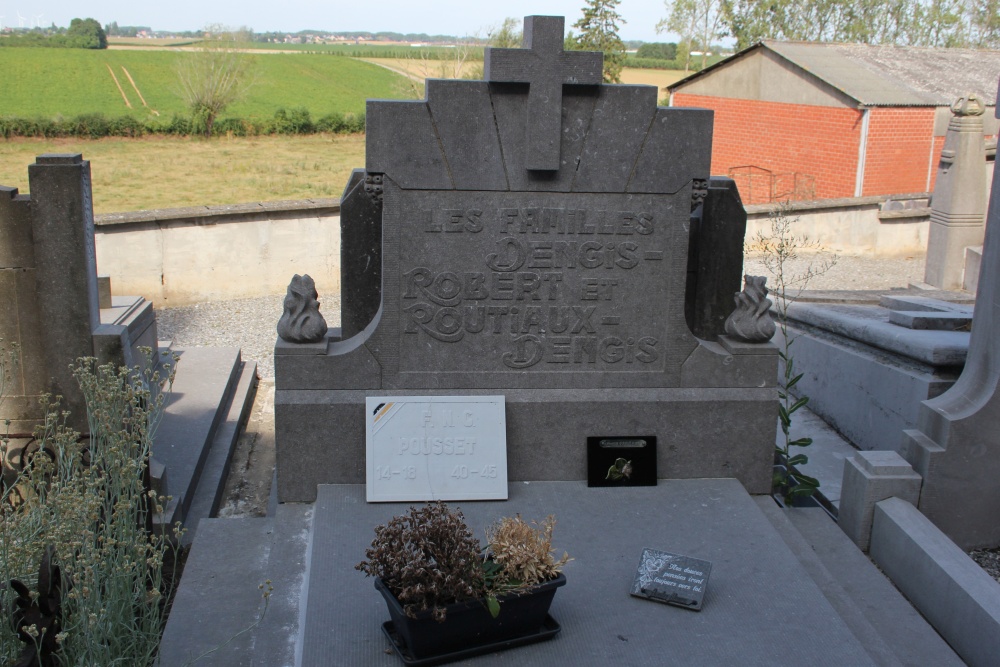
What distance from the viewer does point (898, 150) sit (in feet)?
76.4

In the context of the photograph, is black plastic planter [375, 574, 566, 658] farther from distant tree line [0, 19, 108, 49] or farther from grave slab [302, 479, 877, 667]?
distant tree line [0, 19, 108, 49]

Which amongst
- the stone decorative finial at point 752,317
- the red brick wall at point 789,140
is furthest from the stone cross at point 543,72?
the red brick wall at point 789,140

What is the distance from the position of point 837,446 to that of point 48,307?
559 centimetres

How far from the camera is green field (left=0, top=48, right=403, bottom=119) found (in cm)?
4050

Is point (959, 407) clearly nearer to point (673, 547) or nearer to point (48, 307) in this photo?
point (673, 547)

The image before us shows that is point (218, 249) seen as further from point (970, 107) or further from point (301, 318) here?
point (970, 107)

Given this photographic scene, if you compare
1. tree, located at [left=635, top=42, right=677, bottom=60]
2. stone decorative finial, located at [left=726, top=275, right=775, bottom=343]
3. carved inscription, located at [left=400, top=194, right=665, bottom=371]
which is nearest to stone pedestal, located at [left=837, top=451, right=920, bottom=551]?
stone decorative finial, located at [left=726, top=275, right=775, bottom=343]

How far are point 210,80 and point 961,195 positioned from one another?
26870mm

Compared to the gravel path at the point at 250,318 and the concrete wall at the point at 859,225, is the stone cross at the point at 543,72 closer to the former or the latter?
the gravel path at the point at 250,318

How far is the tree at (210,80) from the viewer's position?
1310 inches

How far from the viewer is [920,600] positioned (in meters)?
4.66

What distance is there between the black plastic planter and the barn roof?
21736 mm

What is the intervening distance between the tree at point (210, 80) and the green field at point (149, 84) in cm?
116

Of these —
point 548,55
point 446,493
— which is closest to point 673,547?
point 446,493
